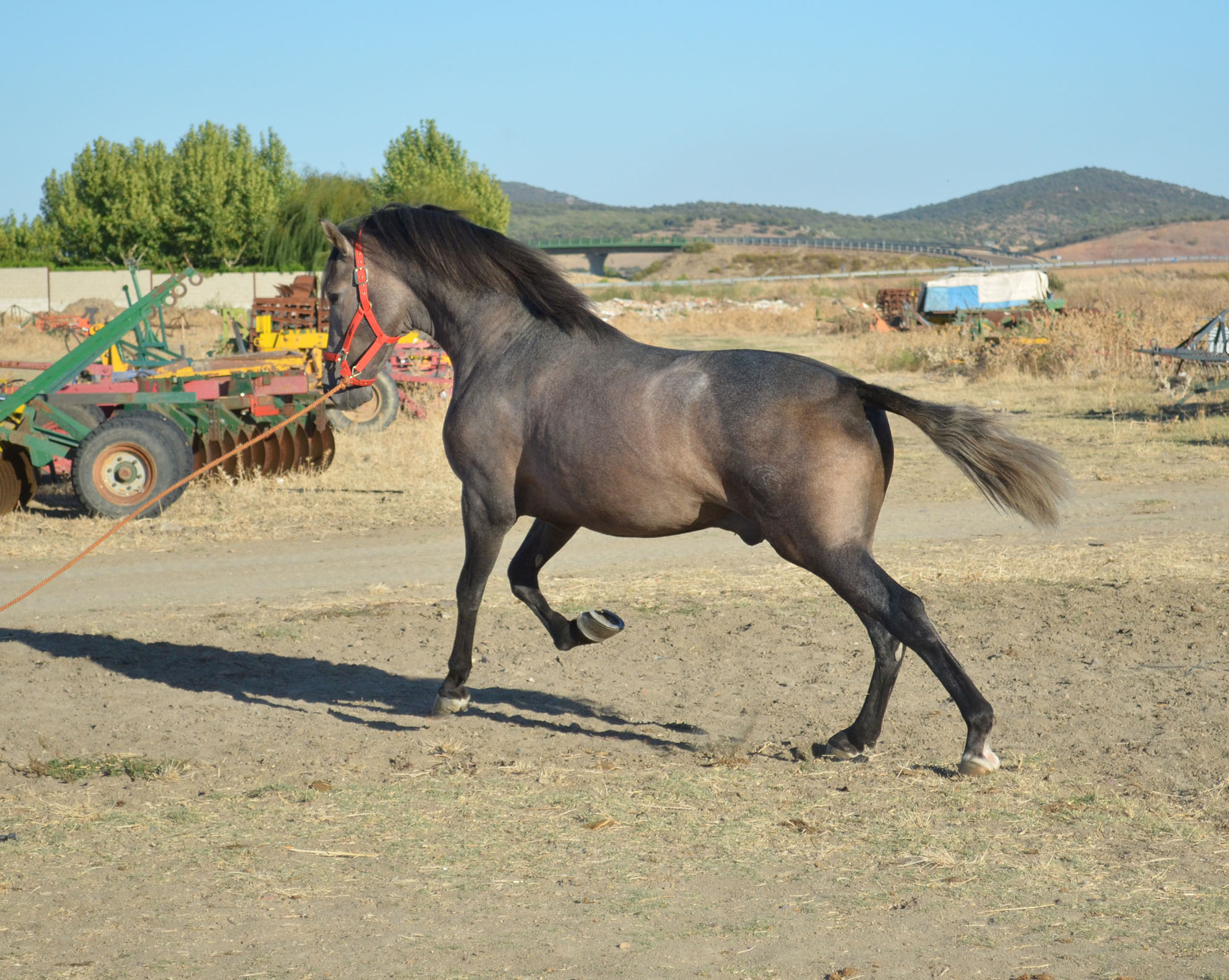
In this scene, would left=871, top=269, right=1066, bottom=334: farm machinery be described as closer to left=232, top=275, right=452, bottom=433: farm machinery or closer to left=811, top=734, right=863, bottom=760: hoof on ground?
left=232, top=275, right=452, bottom=433: farm machinery

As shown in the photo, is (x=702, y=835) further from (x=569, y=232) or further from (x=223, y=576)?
(x=569, y=232)

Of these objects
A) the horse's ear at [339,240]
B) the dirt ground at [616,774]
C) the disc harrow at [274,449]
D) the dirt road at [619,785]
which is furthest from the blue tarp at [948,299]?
the horse's ear at [339,240]

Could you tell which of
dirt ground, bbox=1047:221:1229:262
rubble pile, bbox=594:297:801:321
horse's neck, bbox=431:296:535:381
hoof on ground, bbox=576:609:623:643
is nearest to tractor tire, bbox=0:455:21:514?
horse's neck, bbox=431:296:535:381

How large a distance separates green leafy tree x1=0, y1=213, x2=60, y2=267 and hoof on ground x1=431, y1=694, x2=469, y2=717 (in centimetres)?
5787

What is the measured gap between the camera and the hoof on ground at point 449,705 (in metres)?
5.83

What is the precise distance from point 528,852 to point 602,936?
2.36 feet

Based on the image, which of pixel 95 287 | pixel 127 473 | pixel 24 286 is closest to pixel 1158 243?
pixel 95 287

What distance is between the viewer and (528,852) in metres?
4.12

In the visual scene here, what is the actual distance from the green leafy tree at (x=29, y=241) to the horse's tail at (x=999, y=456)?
59325 millimetres

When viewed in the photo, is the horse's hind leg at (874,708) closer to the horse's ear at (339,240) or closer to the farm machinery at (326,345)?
the horse's ear at (339,240)

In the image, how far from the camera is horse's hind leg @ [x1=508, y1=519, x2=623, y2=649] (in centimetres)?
591

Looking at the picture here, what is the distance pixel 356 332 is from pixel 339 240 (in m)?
0.44

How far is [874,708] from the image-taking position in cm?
510

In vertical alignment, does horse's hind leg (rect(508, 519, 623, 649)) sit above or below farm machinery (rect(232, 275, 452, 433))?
below
